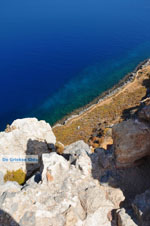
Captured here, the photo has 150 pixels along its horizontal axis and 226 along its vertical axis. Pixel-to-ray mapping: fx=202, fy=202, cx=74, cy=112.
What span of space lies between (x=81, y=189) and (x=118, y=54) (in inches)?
2916

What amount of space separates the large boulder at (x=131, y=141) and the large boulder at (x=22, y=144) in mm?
9169

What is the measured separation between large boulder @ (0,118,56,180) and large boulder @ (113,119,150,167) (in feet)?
30.1

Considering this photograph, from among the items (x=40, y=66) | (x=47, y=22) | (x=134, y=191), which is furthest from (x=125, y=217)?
(x=47, y=22)

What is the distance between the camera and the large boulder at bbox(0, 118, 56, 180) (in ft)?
63.8

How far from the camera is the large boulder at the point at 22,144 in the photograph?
63.8ft

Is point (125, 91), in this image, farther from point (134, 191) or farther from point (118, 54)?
point (134, 191)

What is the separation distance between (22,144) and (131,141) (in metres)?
11.6

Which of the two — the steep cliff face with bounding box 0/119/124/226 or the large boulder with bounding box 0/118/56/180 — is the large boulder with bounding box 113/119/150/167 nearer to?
the steep cliff face with bounding box 0/119/124/226

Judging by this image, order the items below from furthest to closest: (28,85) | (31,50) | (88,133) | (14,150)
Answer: (31,50) → (28,85) → (88,133) → (14,150)

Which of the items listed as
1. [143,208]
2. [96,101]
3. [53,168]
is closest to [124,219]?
[143,208]

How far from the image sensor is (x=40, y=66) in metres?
75.6

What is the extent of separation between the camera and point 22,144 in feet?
66.9

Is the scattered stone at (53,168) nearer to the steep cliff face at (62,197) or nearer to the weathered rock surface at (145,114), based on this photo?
the steep cliff face at (62,197)

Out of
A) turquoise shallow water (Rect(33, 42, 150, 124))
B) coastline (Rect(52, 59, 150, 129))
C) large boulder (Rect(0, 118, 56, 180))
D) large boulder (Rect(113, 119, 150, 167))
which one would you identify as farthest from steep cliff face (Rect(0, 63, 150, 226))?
turquoise shallow water (Rect(33, 42, 150, 124))
